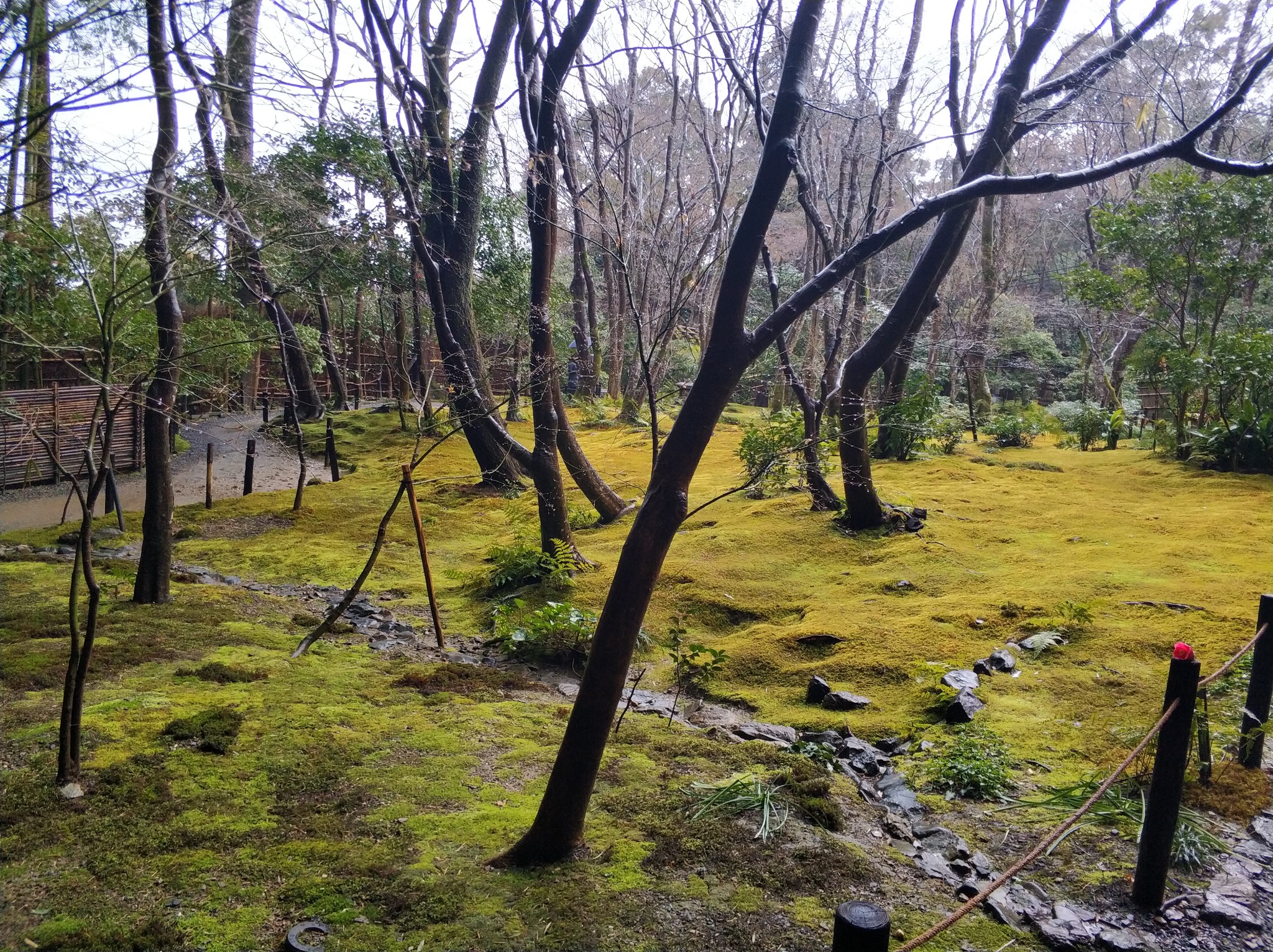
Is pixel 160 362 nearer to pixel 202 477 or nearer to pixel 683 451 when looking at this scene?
pixel 683 451

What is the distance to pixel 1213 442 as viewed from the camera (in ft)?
31.0

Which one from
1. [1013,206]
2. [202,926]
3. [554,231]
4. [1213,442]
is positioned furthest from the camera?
[1013,206]

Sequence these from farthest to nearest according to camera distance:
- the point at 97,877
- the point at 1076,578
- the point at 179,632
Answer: the point at 1076,578, the point at 179,632, the point at 97,877

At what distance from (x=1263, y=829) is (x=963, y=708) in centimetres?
135

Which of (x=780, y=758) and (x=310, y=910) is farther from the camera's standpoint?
(x=780, y=758)

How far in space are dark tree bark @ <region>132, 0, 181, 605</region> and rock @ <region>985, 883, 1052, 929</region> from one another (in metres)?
4.36

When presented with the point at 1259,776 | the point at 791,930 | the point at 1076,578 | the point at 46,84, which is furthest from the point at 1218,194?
the point at 46,84

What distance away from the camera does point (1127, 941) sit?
2.55m

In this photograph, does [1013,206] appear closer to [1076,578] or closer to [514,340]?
[514,340]

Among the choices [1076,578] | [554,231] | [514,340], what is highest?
[554,231]

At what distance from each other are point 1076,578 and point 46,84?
7096 mm

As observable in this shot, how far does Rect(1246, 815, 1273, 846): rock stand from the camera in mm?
3133

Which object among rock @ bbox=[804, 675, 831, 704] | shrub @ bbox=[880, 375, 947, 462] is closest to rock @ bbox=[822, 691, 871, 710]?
rock @ bbox=[804, 675, 831, 704]

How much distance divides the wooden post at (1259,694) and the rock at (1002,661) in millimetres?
1335
